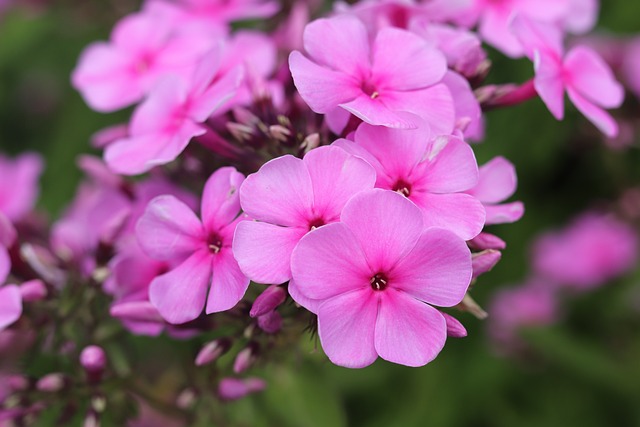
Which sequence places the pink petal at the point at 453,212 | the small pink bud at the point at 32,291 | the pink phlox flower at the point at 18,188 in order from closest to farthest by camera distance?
the pink petal at the point at 453,212, the small pink bud at the point at 32,291, the pink phlox flower at the point at 18,188

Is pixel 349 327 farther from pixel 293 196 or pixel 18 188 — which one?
pixel 18 188

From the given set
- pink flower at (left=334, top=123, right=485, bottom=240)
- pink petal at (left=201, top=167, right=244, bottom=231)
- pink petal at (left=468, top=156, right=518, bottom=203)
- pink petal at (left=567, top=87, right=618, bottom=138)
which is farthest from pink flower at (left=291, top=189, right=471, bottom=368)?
pink petal at (left=567, top=87, right=618, bottom=138)

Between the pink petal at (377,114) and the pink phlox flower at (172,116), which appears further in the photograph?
the pink phlox flower at (172,116)

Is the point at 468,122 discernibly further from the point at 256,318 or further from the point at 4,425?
the point at 4,425

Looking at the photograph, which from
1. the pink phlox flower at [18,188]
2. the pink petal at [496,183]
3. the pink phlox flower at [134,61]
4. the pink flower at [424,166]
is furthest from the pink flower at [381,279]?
the pink phlox flower at [18,188]

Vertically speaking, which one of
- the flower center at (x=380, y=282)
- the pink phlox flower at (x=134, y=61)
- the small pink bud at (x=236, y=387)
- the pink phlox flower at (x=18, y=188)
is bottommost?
the pink phlox flower at (x=18, y=188)

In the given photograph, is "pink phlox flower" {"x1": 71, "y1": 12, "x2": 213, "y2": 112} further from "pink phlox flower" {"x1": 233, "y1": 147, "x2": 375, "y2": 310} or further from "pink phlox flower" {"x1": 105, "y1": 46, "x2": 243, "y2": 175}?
"pink phlox flower" {"x1": 233, "y1": 147, "x2": 375, "y2": 310}

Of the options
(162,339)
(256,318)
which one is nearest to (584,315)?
(162,339)

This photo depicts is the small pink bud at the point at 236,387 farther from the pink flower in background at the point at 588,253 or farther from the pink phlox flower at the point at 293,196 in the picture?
the pink flower in background at the point at 588,253
